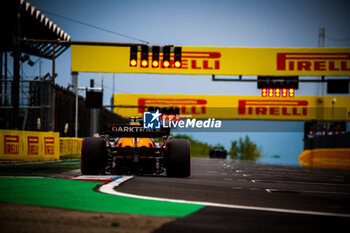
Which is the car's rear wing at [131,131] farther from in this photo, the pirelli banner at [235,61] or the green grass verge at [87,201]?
the pirelli banner at [235,61]

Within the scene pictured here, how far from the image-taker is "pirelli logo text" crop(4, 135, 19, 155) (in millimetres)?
21263

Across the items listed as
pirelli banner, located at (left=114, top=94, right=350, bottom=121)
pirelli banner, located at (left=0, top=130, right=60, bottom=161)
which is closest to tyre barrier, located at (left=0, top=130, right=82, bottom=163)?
pirelli banner, located at (left=0, top=130, right=60, bottom=161)

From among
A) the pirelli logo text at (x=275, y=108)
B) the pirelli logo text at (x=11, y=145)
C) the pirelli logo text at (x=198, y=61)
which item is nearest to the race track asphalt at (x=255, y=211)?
the pirelli logo text at (x=11, y=145)

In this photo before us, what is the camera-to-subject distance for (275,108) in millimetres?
43969

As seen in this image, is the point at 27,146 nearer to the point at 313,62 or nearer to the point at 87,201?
the point at 313,62

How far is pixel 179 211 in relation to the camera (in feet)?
19.8

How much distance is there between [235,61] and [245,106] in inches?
630

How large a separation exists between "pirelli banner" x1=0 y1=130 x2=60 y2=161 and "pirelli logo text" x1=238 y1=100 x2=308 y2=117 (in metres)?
22.2

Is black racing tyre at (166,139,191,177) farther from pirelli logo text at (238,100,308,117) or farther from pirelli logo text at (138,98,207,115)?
pirelli logo text at (238,100,308,117)

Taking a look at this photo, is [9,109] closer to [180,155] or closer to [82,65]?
[82,65]

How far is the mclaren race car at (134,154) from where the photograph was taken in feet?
36.8

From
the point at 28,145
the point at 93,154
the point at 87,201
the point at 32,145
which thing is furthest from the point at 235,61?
the point at 87,201

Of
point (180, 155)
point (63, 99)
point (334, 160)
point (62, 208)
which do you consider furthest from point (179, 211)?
point (63, 99)

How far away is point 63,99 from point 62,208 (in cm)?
3330
